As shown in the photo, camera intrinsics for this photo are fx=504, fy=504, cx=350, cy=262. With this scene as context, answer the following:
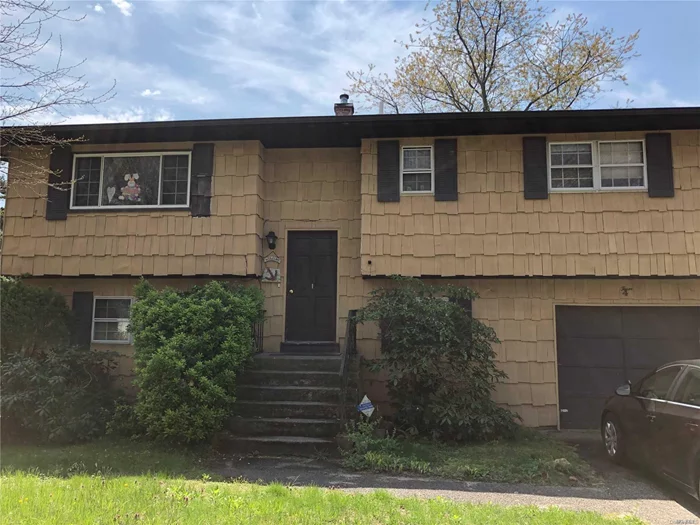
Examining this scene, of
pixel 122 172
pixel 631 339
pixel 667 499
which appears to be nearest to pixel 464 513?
pixel 667 499

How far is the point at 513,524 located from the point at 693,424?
2.05m

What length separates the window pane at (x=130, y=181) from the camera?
9.28 metres

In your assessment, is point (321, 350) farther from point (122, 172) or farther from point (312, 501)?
point (122, 172)

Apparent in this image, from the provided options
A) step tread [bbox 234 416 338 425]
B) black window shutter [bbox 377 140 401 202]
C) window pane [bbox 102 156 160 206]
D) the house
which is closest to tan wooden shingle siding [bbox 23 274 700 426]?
the house

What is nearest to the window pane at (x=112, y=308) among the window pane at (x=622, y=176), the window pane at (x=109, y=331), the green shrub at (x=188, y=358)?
the window pane at (x=109, y=331)

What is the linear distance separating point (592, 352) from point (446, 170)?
3988 millimetres

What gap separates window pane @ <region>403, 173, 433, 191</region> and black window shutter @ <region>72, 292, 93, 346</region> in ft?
20.2

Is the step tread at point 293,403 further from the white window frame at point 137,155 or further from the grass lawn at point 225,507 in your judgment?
the white window frame at point 137,155

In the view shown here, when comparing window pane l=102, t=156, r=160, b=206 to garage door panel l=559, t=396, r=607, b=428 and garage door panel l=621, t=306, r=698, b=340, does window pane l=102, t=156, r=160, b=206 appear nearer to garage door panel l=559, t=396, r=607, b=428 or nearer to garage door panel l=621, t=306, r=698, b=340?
garage door panel l=559, t=396, r=607, b=428

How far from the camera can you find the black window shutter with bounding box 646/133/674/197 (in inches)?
326

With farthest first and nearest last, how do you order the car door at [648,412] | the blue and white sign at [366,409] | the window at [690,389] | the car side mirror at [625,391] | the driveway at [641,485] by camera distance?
the blue and white sign at [366,409] < the car side mirror at [625,391] < the car door at [648,412] < the window at [690,389] < the driveway at [641,485]

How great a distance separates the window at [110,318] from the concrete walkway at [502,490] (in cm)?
427

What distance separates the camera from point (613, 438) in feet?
21.0

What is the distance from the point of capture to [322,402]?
287 inches
